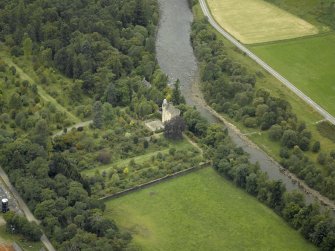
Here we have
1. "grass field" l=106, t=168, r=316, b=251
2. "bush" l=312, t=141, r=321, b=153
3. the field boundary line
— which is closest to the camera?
"grass field" l=106, t=168, r=316, b=251

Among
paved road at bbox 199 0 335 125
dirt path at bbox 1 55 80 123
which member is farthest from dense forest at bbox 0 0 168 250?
paved road at bbox 199 0 335 125

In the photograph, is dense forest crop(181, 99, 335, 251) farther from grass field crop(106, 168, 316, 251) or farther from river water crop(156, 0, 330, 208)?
river water crop(156, 0, 330, 208)

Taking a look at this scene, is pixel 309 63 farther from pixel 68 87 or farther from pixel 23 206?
pixel 23 206

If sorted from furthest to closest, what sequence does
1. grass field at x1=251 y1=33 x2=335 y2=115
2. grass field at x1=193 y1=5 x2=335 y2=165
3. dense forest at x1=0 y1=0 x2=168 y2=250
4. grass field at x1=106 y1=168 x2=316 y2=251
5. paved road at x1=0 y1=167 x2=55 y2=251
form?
grass field at x1=251 y1=33 x2=335 y2=115 < grass field at x1=193 y1=5 x2=335 y2=165 < grass field at x1=106 y1=168 x2=316 y2=251 < dense forest at x1=0 y1=0 x2=168 y2=250 < paved road at x1=0 y1=167 x2=55 y2=251

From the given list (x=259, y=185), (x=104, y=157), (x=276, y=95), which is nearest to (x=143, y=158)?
(x=104, y=157)

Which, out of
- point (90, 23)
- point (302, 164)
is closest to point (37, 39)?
point (90, 23)

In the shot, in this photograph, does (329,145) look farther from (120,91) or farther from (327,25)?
(327,25)

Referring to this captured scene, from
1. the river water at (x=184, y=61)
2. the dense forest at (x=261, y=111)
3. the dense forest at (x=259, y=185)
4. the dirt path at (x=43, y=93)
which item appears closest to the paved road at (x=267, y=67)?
the river water at (x=184, y=61)
